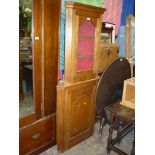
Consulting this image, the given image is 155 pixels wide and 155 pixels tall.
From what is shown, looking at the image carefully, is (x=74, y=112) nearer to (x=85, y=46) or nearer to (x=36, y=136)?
(x=36, y=136)

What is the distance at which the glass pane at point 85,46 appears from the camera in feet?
7.65

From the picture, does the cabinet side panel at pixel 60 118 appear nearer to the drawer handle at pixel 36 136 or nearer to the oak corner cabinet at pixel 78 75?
the oak corner cabinet at pixel 78 75

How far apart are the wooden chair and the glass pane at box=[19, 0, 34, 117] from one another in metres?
0.74

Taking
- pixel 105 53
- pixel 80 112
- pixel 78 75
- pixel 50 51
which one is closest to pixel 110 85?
pixel 78 75

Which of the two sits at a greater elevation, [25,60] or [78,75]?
[25,60]

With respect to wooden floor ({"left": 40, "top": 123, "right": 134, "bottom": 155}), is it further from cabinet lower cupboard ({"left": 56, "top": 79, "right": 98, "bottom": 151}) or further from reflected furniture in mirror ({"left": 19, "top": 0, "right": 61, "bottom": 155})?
reflected furniture in mirror ({"left": 19, "top": 0, "right": 61, "bottom": 155})

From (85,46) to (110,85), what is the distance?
1.80ft

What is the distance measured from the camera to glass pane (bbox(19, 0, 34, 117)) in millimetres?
1872

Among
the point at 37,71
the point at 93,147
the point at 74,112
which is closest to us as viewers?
the point at 37,71

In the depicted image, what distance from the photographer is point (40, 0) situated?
2004mm

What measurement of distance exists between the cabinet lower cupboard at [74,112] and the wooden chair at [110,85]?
27cm

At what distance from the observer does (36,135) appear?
2326mm
